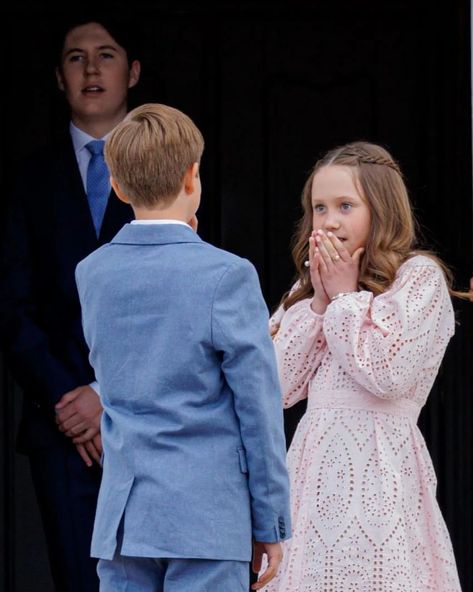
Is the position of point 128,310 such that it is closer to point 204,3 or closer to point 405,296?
point 405,296

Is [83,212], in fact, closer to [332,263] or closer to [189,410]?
[332,263]

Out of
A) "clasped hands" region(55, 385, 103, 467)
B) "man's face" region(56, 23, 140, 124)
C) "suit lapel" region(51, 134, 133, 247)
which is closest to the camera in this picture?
"clasped hands" region(55, 385, 103, 467)

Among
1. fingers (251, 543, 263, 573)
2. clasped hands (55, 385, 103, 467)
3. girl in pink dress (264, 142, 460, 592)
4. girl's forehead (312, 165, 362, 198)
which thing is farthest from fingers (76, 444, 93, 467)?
fingers (251, 543, 263, 573)

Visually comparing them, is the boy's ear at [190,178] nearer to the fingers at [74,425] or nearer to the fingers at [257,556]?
the fingers at [257,556]

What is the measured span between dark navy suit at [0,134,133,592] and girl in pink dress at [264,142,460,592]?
86cm

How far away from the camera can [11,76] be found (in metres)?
5.61

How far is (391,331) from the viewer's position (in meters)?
3.89

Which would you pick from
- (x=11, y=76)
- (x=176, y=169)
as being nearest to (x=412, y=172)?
(x=11, y=76)

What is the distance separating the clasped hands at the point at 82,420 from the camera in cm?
464

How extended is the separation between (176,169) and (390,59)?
8.11 ft

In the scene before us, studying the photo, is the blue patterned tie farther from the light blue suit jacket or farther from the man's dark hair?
the light blue suit jacket

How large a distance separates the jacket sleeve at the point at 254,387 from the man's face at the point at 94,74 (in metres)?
1.84

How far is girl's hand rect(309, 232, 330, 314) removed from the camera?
398cm

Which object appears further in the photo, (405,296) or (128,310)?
(405,296)
